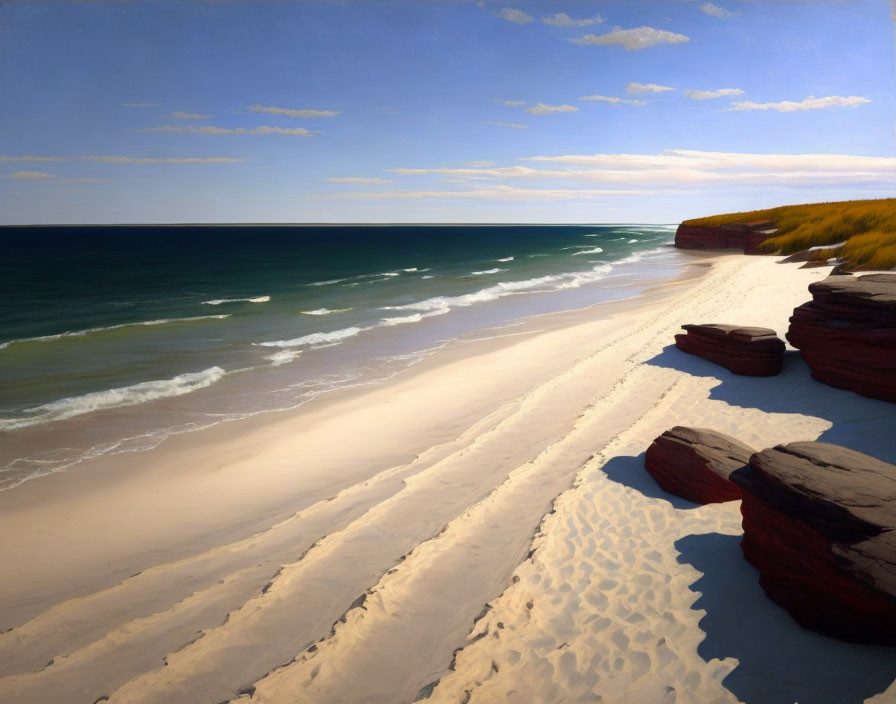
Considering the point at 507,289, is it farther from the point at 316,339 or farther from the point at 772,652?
the point at 772,652

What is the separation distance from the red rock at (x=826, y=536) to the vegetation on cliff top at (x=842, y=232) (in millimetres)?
19340

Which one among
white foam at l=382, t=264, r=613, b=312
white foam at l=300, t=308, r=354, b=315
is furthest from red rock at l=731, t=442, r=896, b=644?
white foam at l=300, t=308, r=354, b=315

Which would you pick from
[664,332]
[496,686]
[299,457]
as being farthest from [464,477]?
[664,332]

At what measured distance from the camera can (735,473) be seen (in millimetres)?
5441

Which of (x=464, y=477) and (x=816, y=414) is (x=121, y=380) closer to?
(x=464, y=477)

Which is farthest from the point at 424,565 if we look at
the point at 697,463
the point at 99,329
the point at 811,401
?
the point at 99,329

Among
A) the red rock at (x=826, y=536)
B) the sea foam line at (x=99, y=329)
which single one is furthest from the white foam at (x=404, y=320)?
the red rock at (x=826, y=536)

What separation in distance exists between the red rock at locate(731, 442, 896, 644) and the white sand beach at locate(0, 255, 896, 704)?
0.72 ft

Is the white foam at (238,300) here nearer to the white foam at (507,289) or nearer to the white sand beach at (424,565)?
the white foam at (507,289)

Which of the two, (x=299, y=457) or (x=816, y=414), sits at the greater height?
(x=816, y=414)

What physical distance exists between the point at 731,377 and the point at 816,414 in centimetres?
227

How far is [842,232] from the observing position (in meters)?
31.8

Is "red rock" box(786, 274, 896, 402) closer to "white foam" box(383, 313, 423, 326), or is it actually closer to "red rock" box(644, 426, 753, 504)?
"red rock" box(644, 426, 753, 504)

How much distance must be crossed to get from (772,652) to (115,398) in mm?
14246
